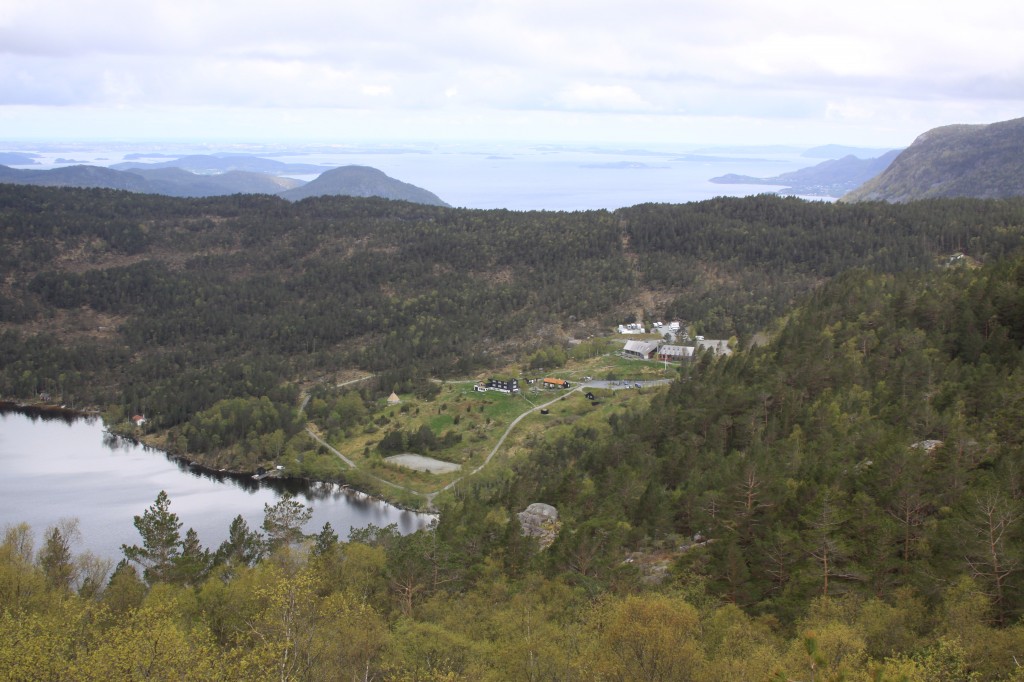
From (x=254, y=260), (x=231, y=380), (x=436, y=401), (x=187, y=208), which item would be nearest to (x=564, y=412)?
(x=436, y=401)

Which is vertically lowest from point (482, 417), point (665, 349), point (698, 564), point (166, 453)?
point (166, 453)

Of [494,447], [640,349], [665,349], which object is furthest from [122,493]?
[665,349]

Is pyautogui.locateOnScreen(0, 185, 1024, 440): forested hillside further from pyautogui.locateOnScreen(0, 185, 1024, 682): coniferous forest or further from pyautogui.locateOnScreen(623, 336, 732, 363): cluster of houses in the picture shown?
pyautogui.locateOnScreen(623, 336, 732, 363): cluster of houses

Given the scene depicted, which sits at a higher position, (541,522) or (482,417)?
(541,522)

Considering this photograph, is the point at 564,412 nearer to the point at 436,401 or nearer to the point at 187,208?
the point at 436,401

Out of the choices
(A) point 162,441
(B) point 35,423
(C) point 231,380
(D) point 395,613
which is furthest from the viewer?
(C) point 231,380

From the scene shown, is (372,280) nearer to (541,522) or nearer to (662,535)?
(541,522)

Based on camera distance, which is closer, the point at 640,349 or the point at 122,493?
the point at 122,493

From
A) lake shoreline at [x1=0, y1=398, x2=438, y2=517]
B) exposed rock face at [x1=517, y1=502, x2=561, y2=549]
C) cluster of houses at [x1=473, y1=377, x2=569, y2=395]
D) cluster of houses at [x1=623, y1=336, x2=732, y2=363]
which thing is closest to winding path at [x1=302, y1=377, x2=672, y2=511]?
lake shoreline at [x1=0, y1=398, x2=438, y2=517]
